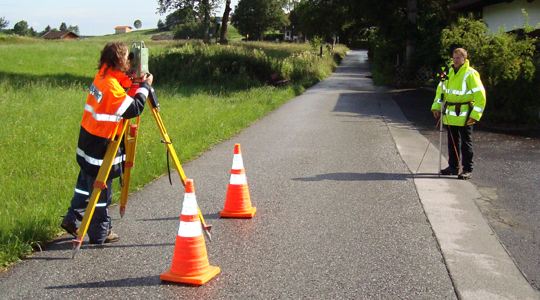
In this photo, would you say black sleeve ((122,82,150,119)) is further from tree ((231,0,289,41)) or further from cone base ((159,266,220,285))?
tree ((231,0,289,41))

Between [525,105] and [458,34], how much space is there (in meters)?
2.69

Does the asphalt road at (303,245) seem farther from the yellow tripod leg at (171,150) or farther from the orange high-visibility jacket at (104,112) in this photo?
the orange high-visibility jacket at (104,112)

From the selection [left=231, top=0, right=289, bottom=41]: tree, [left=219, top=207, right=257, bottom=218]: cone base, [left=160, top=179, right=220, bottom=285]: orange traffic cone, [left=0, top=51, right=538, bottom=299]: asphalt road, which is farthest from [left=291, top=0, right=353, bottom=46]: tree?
[left=231, top=0, right=289, bottom=41]: tree

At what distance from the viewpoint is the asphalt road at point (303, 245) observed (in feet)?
14.0

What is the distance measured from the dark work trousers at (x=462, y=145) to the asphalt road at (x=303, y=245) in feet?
1.32

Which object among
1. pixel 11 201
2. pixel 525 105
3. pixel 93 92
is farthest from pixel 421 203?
pixel 525 105

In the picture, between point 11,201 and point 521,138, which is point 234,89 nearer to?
point 521,138

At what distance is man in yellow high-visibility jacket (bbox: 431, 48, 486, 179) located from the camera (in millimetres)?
8016

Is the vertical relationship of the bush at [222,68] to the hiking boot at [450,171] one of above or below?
above

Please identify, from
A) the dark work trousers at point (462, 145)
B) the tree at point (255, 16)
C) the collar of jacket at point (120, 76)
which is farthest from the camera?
the tree at point (255, 16)

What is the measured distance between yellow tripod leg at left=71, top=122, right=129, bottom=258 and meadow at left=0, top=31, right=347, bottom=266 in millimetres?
620

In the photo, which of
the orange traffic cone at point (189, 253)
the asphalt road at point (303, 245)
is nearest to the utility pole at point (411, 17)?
the asphalt road at point (303, 245)

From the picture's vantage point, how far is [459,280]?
4.45 m

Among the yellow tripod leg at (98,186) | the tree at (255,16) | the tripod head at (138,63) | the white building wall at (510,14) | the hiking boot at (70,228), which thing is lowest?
the hiking boot at (70,228)
